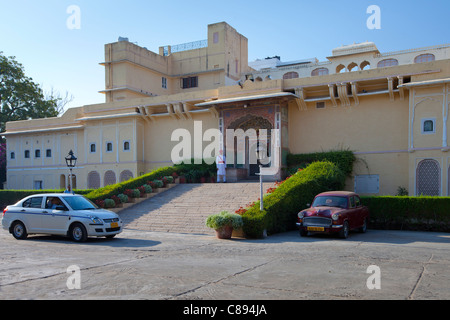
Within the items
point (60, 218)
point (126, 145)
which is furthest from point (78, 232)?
point (126, 145)

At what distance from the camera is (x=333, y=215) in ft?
47.7

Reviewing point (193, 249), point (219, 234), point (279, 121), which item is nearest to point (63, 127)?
point (279, 121)

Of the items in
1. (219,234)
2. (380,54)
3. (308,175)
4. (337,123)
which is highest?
(380,54)

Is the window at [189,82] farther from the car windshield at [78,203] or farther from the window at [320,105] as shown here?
the car windshield at [78,203]

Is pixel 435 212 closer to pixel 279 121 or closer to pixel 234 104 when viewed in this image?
pixel 279 121

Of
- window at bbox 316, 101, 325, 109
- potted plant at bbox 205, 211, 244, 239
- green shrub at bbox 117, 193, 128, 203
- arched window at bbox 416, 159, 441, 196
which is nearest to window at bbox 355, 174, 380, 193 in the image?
arched window at bbox 416, 159, 441, 196

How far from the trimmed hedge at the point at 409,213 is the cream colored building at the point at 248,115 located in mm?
4893

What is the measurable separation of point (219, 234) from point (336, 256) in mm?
5400

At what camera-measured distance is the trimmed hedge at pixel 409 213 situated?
56.0ft

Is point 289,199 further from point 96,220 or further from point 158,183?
point 158,183

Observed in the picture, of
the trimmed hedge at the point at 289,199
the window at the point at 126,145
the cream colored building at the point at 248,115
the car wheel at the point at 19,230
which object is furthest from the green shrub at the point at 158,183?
the car wheel at the point at 19,230

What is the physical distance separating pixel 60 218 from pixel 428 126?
1836cm

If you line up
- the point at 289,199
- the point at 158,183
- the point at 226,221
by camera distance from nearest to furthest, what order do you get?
the point at 226,221
the point at 289,199
the point at 158,183

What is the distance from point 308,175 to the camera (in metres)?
19.7
